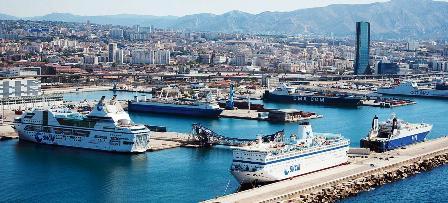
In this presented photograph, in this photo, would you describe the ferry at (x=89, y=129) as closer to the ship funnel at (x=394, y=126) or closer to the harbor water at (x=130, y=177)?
the harbor water at (x=130, y=177)

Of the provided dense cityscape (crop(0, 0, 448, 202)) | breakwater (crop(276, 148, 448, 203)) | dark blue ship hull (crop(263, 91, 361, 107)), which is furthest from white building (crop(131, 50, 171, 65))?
breakwater (crop(276, 148, 448, 203))

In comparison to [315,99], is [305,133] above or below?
above

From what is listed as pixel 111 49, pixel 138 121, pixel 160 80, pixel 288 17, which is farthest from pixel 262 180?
pixel 288 17

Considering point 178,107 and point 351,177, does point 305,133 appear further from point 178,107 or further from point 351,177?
point 178,107

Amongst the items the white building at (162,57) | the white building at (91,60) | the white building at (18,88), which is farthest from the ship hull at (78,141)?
the white building at (162,57)

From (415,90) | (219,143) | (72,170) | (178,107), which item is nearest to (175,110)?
(178,107)

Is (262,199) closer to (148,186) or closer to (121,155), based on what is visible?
(148,186)
